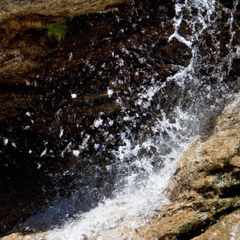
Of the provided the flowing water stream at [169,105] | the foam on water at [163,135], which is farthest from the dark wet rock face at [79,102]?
the foam on water at [163,135]

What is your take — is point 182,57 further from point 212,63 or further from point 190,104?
point 190,104

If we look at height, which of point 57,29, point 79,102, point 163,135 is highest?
point 57,29

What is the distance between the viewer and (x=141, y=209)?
286cm

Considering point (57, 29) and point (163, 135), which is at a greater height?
point (57, 29)

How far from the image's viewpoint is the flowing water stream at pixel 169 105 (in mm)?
3266

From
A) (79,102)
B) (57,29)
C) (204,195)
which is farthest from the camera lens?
(79,102)

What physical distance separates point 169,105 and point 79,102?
1575 millimetres

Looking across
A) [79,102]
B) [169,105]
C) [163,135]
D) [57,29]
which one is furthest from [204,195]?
[57,29]

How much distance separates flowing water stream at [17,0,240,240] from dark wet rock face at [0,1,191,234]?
0.04m

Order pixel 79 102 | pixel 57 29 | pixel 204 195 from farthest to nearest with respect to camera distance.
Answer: pixel 79 102, pixel 57 29, pixel 204 195

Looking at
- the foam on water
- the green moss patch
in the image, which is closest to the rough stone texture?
the foam on water

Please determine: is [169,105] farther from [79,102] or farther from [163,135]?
[79,102]

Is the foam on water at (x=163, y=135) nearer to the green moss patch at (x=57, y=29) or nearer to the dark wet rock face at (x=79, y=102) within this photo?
the dark wet rock face at (x=79, y=102)

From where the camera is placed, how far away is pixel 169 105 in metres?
3.36
